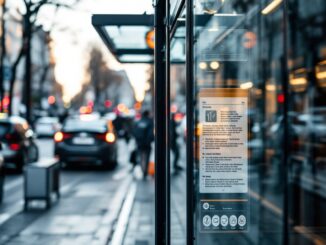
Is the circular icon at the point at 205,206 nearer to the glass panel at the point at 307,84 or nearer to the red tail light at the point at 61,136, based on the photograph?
the red tail light at the point at 61,136

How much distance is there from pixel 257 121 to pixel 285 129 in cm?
2317

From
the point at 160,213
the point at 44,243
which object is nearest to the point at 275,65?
the point at 44,243

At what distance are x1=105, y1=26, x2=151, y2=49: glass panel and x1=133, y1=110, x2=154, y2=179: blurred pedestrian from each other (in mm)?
7073

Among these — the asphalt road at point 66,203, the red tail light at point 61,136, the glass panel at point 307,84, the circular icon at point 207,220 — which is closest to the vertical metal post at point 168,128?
the circular icon at point 207,220

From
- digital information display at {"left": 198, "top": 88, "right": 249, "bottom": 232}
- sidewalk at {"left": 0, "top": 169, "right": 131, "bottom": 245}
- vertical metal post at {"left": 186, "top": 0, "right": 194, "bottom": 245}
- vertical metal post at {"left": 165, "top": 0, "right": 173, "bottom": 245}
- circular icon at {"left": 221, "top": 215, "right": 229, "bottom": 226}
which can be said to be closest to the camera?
vertical metal post at {"left": 186, "top": 0, "right": 194, "bottom": 245}

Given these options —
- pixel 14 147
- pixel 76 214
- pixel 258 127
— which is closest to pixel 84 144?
pixel 14 147

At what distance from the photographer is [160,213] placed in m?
5.61

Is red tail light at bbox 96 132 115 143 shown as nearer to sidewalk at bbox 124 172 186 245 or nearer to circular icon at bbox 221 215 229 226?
sidewalk at bbox 124 172 186 245

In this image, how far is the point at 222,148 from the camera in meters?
4.58

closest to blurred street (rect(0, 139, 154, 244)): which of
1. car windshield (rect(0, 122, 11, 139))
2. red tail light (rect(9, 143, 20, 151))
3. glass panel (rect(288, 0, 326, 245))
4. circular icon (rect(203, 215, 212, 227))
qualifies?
red tail light (rect(9, 143, 20, 151))

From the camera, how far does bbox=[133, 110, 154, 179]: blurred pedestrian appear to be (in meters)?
17.0

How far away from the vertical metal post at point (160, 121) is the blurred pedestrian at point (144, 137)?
11304 mm

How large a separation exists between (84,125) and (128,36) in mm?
11356

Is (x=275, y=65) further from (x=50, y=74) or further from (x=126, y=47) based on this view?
(x=50, y=74)
